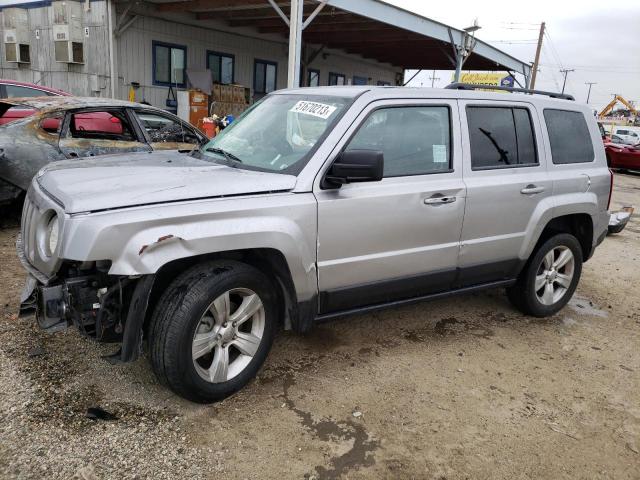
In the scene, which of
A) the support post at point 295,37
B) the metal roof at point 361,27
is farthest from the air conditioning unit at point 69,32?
the support post at point 295,37

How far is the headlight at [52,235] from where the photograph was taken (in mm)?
2727

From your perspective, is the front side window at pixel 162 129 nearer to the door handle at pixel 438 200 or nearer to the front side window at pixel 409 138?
the front side window at pixel 409 138

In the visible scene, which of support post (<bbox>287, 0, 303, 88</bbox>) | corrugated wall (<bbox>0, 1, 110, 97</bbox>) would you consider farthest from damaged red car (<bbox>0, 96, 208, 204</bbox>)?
corrugated wall (<bbox>0, 1, 110, 97</bbox>)

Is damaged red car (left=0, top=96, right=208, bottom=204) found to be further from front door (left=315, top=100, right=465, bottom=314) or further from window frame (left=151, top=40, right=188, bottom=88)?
window frame (left=151, top=40, right=188, bottom=88)

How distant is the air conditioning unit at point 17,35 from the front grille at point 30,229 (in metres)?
15.7

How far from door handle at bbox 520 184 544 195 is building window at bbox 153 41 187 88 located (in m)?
13.5

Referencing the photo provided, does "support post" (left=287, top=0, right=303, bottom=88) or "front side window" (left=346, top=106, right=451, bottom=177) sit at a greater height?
"support post" (left=287, top=0, right=303, bottom=88)

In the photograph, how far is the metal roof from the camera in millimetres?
13141

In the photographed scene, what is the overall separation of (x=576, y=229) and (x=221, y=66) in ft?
48.2

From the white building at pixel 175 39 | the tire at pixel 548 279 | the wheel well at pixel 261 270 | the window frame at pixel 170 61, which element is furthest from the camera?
the window frame at pixel 170 61

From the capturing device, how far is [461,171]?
12.4 feet

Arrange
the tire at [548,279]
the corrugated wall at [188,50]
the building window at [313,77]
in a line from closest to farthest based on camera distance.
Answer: the tire at [548,279]
the corrugated wall at [188,50]
the building window at [313,77]

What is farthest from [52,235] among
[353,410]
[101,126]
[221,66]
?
[221,66]

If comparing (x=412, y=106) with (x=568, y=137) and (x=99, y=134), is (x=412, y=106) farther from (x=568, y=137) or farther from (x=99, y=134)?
(x=99, y=134)
